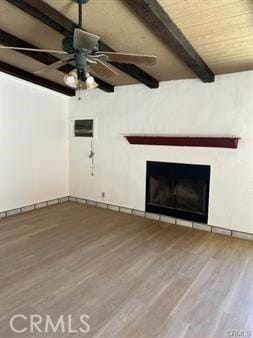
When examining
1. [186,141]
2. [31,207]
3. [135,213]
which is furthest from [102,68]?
[31,207]

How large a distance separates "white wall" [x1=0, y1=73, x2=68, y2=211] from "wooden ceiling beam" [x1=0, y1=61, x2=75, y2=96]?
207 mm

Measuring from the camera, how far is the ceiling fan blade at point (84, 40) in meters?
1.87

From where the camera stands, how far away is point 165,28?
2352 mm

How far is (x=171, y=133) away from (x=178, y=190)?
98cm

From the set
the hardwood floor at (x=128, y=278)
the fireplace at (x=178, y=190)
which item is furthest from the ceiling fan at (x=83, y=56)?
the fireplace at (x=178, y=190)

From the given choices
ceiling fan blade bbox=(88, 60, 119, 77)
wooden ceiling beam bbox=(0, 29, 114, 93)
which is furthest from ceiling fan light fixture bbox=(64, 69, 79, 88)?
wooden ceiling beam bbox=(0, 29, 114, 93)

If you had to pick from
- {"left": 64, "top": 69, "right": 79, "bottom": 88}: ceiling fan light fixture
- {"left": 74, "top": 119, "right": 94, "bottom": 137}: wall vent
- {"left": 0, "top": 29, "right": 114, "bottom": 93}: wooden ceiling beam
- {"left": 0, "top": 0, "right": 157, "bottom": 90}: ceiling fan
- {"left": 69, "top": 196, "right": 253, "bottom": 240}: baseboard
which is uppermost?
{"left": 0, "top": 29, "right": 114, "bottom": 93}: wooden ceiling beam

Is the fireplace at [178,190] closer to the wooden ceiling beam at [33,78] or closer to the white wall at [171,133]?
the white wall at [171,133]

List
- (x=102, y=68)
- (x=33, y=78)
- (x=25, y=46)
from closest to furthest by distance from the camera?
(x=102, y=68), (x=25, y=46), (x=33, y=78)

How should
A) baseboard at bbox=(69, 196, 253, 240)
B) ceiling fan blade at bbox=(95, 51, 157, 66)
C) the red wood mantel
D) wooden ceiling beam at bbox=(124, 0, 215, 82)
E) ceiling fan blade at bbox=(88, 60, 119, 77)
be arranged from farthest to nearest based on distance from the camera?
baseboard at bbox=(69, 196, 253, 240), the red wood mantel, ceiling fan blade at bbox=(88, 60, 119, 77), ceiling fan blade at bbox=(95, 51, 157, 66), wooden ceiling beam at bbox=(124, 0, 215, 82)

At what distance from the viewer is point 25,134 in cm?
460

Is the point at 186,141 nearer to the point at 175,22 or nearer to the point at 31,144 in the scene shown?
the point at 175,22

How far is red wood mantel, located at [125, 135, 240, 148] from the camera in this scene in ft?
11.5

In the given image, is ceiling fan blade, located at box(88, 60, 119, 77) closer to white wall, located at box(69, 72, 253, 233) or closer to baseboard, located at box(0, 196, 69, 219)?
white wall, located at box(69, 72, 253, 233)
